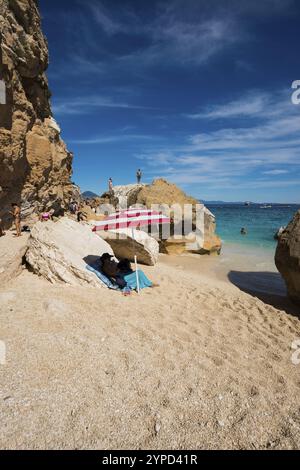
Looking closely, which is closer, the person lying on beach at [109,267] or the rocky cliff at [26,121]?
the person lying on beach at [109,267]

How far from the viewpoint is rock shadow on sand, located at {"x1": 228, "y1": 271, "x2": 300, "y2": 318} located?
868 centimetres

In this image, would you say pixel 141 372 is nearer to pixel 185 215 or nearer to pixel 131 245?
pixel 131 245

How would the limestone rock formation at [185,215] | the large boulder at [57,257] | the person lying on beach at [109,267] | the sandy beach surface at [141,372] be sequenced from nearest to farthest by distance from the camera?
the sandy beach surface at [141,372] → the large boulder at [57,257] → the person lying on beach at [109,267] → the limestone rock formation at [185,215]

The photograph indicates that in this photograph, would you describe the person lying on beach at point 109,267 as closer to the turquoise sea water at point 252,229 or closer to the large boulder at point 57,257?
the large boulder at point 57,257

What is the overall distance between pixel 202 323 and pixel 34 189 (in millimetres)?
12978

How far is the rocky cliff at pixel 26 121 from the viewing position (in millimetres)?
12664

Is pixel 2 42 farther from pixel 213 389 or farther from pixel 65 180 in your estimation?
pixel 213 389

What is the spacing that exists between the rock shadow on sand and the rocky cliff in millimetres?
11147

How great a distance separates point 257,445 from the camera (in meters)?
3.38

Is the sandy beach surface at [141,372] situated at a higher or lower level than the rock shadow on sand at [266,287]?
higher

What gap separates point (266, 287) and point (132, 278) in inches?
223

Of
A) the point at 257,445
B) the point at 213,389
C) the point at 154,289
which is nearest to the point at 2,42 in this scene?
the point at 154,289

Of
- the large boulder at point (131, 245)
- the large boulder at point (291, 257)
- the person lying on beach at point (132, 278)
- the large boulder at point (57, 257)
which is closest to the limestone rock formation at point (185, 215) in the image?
the large boulder at point (131, 245)

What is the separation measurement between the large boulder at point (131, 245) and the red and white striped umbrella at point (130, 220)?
7.13 ft
